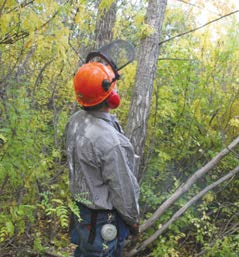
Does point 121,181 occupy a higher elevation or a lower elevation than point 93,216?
higher

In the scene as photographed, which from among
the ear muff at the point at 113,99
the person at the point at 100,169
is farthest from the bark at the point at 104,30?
the ear muff at the point at 113,99

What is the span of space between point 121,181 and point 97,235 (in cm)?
48

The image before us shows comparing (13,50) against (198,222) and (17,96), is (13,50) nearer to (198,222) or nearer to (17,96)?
(17,96)

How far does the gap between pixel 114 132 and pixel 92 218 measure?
69 centimetres

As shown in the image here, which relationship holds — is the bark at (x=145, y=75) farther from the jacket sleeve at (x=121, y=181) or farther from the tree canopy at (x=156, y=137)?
the jacket sleeve at (x=121, y=181)

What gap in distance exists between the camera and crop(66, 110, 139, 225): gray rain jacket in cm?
260

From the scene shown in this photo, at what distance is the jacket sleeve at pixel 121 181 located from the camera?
8.50 feet

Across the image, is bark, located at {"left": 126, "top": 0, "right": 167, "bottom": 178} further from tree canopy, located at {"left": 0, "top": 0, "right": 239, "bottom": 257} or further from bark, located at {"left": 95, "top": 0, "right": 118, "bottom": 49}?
bark, located at {"left": 95, "top": 0, "right": 118, "bottom": 49}

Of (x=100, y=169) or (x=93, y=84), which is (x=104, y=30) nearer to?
(x=93, y=84)

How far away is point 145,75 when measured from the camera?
4.29m

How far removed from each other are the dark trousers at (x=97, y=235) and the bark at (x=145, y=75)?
1.64m

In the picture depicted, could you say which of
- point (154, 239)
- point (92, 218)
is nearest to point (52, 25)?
point (92, 218)

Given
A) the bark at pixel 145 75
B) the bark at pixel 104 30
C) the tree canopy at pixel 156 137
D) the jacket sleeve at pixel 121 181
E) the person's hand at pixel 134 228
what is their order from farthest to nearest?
the bark at pixel 104 30, the bark at pixel 145 75, the tree canopy at pixel 156 137, the person's hand at pixel 134 228, the jacket sleeve at pixel 121 181

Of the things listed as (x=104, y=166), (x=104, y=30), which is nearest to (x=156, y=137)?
(x=104, y=30)
